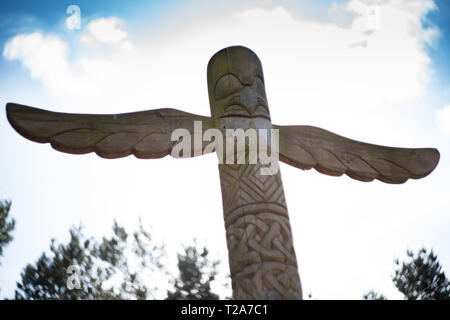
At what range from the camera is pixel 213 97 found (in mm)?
4316

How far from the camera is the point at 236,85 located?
421cm

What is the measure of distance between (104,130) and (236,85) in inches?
49.4

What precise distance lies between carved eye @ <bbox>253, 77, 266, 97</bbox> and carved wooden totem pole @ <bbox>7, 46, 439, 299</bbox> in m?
0.01

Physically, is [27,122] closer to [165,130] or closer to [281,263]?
[165,130]

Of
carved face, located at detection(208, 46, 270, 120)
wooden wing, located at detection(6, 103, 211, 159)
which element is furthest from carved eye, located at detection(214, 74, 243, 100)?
wooden wing, located at detection(6, 103, 211, 159)

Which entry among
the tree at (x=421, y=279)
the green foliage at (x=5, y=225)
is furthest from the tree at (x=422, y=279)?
the green foliage at (x=5, y=225)

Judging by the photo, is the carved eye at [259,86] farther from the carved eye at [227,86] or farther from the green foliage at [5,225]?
the green foliage at [5,225]

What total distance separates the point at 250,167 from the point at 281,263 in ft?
2.73

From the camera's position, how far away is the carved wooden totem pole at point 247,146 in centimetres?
329

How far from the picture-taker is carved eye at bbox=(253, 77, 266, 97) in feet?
14.1

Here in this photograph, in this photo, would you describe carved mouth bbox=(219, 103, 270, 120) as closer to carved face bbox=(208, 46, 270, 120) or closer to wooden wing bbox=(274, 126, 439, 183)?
carved face bbox=(208, 46, 270, 120)

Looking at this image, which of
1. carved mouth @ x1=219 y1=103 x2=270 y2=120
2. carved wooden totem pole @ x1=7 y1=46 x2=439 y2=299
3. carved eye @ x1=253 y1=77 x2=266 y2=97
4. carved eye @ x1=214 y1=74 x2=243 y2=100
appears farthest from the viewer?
carved eye @ x1=253 y1=77 x2=266 y2=97
